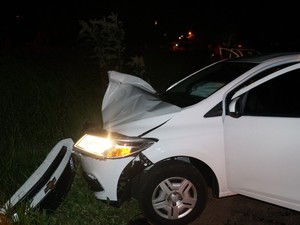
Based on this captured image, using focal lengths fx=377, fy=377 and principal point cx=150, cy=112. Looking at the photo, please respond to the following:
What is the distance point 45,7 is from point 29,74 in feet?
51.2

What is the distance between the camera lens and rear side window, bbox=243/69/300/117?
3.50 metres

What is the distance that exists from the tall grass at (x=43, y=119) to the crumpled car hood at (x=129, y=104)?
0.84 meters

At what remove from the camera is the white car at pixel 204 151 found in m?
3.40

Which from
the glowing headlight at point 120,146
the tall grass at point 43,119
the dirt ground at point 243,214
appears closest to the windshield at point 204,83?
the glowing headlight at point 120,146

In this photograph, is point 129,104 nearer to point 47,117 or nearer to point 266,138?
point 266,138

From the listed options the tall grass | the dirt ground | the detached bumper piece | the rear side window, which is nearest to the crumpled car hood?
the detached bumper piece

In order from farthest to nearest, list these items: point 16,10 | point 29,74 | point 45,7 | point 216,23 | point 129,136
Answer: point 216,23 → point 16,10 → point 45,7 → point 29,74 → point 129,136

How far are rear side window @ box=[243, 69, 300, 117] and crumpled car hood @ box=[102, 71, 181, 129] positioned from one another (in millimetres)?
726

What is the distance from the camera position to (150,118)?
143 inches

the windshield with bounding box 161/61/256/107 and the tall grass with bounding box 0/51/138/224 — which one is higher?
the windshield with bounding box 161/61/256/107

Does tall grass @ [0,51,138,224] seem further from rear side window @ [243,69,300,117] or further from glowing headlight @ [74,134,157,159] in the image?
rear side window @ [243,69,300,117]

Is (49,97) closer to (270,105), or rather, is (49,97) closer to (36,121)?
(36,121)

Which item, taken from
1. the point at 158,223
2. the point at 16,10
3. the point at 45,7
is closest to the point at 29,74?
the point at 158,223

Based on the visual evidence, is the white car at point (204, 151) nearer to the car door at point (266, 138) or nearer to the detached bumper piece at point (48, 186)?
the car door at point (266, 138)
